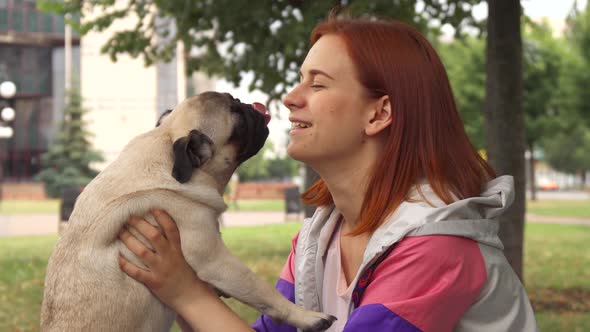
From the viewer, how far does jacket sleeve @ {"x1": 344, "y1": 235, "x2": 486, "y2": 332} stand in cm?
172

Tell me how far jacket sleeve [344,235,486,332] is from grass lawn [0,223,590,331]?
3804 mm

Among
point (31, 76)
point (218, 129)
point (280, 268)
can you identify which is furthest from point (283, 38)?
point (31, 76)

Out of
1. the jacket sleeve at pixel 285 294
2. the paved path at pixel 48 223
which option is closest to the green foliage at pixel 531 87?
the paved path at pixel 48 223

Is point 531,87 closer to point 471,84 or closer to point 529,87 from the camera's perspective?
point 529,87

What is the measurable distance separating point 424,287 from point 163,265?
2.77ft

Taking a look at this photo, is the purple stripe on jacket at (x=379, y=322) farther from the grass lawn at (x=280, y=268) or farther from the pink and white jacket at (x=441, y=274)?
the grass lawn at (x=280, y=268)

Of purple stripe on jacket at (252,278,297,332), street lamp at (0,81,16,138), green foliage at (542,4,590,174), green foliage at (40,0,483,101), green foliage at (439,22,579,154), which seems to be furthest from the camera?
green foliage at (439,22,579,154)

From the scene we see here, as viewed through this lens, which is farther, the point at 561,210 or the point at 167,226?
the point at 561,210

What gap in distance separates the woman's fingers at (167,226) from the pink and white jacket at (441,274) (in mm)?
615

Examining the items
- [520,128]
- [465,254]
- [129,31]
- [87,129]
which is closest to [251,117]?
[465,254]

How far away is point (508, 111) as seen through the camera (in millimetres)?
5547

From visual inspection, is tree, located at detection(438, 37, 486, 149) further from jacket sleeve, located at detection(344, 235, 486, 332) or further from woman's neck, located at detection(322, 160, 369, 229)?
jacket sleeve, located at detection(344, 235, 486, 332)

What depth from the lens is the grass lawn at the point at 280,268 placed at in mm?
5844

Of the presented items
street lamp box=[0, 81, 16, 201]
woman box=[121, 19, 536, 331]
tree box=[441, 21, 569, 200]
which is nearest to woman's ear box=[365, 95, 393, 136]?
woman box=[121, 19, 536, 331]
